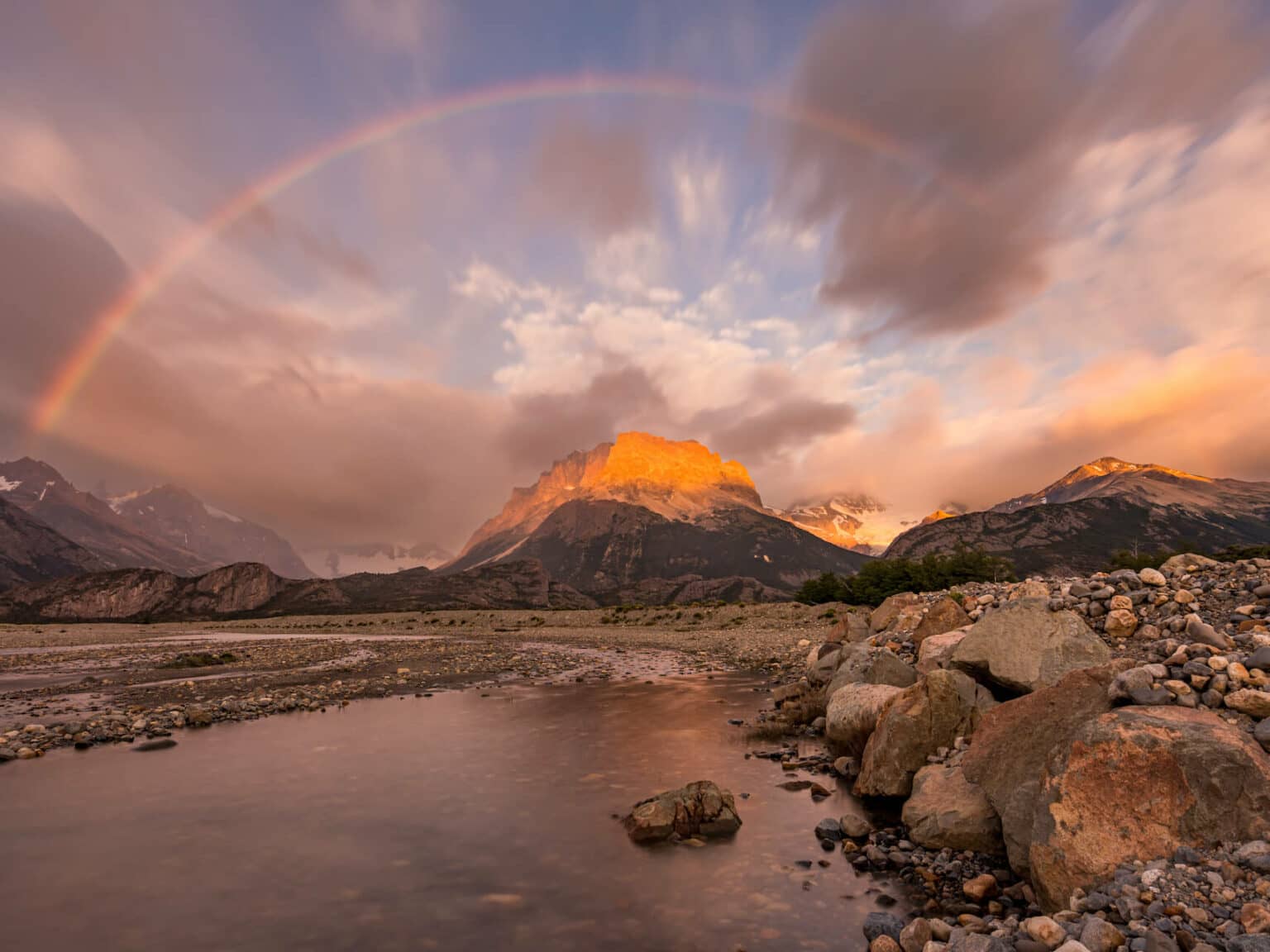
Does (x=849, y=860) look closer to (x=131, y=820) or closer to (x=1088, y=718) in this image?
(x=1088, y=718)

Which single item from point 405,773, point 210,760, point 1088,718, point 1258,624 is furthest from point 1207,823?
point 210,760

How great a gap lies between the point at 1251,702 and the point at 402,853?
1642 cm

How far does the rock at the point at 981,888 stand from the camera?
10773 mm

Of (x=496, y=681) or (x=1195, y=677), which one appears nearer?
(x=1195, y=677)

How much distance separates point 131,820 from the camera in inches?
603

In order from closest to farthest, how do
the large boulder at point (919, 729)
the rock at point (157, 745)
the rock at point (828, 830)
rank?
the rock at point (828, 830) → the large boulder at point (919, 729) → the rock at point (157, 745)

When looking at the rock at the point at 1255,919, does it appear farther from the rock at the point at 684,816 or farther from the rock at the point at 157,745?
the rock at the point at 157,745

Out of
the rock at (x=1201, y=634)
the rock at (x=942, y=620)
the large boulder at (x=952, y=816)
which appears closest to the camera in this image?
the large boulder at (x=952, y=816)

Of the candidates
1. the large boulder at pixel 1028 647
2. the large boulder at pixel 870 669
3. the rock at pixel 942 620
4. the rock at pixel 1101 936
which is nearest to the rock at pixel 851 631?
the large boulder at pixel 870 669

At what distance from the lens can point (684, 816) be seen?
585 inches

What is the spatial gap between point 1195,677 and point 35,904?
2174 centimetres

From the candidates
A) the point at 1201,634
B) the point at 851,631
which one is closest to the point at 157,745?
the point at 851,631

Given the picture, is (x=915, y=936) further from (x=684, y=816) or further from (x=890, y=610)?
(x=890, y=610)

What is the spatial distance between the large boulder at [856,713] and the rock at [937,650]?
135 cm
